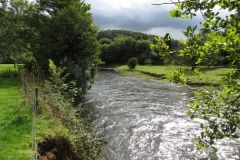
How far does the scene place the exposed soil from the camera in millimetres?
11716

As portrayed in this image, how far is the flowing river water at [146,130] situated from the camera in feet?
50.3

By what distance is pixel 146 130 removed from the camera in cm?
1950

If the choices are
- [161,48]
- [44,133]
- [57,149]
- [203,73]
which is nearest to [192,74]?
[203,73]

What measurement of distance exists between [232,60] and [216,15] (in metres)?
0.63

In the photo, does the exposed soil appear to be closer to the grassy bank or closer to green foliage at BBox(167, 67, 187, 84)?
the grassy bank

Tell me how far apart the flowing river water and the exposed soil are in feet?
7.60

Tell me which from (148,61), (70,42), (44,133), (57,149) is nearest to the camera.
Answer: (57,149)

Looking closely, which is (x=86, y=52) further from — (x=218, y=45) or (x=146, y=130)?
(x=218, y=45)

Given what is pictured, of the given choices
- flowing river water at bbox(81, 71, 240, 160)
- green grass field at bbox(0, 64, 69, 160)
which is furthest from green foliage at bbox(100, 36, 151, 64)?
green grass field at bbox(0, 64, 69, 160)

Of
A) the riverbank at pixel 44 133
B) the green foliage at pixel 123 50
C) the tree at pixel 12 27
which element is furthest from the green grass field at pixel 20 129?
the green foliage at pixel 123 50

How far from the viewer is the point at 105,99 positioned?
31.4m

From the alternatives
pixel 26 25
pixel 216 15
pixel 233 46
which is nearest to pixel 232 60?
pixel 233 46

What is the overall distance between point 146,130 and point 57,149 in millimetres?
8251

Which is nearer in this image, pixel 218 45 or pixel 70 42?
pixel 218 45
